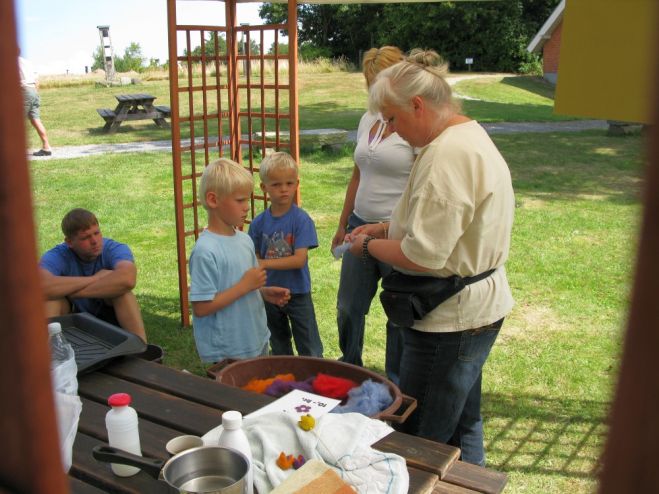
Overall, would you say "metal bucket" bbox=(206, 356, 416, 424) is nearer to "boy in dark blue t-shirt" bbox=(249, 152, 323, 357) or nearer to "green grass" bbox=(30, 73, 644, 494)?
"boy in dark blue t-shirt" bbox=(249, 152, 323, 357)

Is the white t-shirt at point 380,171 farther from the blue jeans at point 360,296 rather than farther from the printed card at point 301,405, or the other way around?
the printed card at point 301,405

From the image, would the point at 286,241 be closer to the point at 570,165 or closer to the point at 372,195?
the point at 372,195

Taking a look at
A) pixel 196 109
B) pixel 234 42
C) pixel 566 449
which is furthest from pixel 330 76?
pixel 566 449

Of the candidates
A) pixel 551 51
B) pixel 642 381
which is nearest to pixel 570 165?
pixel 642 381

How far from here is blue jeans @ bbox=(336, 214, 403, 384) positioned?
3.37 m

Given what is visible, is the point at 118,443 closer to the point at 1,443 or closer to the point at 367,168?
the point at 1,443

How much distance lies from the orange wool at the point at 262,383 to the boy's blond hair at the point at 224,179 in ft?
2.82

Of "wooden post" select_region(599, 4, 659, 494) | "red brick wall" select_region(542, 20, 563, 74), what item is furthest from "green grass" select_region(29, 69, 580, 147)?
"wooden post" select_region(599, 4, 659, 494)

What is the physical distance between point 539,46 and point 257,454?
29.7 m

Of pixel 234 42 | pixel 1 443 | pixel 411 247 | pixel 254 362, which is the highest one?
pixel 234 42

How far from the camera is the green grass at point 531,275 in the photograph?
10.3 ft

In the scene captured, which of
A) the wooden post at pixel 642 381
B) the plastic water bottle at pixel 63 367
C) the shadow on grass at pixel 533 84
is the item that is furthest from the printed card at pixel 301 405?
the shadow on grass at pixel 533 84

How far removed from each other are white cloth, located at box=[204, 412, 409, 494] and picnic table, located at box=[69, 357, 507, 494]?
58 mm

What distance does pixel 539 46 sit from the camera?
28359 mm
